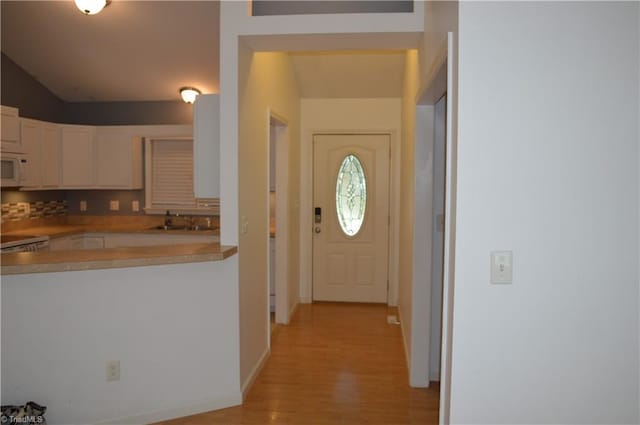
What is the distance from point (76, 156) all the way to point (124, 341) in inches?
125

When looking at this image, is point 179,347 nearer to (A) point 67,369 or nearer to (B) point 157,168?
(A) point 67,369

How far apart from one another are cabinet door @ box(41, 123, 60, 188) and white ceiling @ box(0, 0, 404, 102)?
1.95ft

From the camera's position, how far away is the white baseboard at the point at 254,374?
3.10 metres

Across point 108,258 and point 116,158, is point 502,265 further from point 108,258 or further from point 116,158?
point 116,158

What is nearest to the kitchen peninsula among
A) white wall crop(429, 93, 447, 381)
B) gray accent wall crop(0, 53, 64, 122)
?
white wall crop(429, 93, 447, 381)

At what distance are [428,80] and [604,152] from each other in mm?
1071

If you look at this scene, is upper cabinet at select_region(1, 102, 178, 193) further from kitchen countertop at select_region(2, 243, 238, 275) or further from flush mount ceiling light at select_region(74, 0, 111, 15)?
kitchen countertop at select_region(2, 243, 238, 275)

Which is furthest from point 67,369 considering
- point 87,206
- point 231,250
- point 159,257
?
point 87,206

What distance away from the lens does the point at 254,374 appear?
3377 mm

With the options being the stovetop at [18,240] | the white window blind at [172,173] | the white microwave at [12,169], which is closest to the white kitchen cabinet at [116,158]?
the white window blind at [172,173]

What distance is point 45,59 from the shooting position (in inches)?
185

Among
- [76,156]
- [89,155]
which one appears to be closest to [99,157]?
[89,155]

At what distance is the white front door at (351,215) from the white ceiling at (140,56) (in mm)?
621

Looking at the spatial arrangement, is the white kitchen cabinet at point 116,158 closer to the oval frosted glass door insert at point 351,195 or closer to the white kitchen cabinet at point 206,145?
the oval frosted glass door insert at point 351,195
